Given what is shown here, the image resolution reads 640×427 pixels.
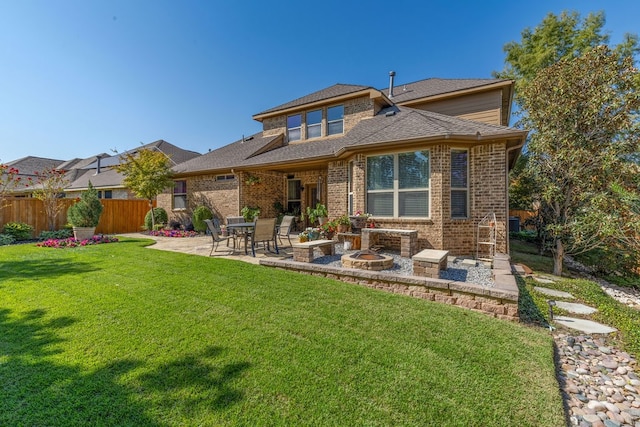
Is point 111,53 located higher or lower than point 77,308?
higher

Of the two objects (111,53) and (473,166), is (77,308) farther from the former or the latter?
(111,53)

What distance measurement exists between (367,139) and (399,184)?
1.67 meters

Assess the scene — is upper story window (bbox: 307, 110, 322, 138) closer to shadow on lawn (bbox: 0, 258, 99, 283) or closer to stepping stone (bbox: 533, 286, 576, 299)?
shadow on lawn (bbox: 0, 258, 99, 283)

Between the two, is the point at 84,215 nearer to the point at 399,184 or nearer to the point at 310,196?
the point at 310,196

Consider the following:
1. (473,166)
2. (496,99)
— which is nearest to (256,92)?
(496,99)

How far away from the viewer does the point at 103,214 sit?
14.0 m

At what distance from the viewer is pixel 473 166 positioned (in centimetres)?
735

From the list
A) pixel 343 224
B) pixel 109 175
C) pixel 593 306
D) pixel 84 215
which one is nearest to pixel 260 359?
pixel 343 224

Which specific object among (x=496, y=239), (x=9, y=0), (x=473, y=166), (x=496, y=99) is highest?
(x=9, y=0)

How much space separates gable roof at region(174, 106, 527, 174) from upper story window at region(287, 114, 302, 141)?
0.56 metres

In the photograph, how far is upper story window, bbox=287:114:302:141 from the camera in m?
13.3

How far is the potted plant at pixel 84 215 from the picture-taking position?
10648 millimetres

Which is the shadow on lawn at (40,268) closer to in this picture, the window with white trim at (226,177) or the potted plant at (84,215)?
the potted plant at (84,215)

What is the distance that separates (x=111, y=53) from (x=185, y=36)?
2837 millimetres
